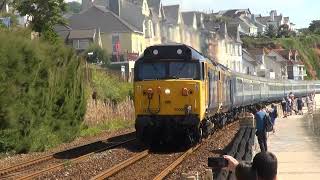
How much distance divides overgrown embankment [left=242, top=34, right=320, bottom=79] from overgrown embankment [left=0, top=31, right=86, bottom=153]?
4626 inches

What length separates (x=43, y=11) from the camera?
49.8 metres

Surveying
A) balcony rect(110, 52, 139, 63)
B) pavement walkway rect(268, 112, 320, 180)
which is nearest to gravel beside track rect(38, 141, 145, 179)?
pavement walkway rect(268, 112, 320, 180)

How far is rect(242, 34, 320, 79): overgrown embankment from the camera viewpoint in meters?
147

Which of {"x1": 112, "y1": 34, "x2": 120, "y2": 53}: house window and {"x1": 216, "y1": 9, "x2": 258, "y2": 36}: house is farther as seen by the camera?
{"x1": 216, "y1": 9, "x2": 258, "y2": 36}: house

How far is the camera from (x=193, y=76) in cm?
1961

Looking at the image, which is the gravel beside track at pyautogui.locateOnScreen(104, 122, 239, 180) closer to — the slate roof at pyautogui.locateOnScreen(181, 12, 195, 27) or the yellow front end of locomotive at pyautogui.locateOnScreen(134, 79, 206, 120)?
the yellow front end of locomotive at pyautogui.locateOnScreen(134, 79, 206, 120)

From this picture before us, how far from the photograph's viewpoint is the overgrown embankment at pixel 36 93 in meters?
19.9

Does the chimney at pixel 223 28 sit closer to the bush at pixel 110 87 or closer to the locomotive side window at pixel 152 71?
the bush at pixel 110 87

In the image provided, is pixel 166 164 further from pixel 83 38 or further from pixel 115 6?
pixel 115 6

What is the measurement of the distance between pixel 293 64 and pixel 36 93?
12023 cm

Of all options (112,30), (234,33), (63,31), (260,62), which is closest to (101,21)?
(112,30)

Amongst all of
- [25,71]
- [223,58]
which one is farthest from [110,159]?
[223,58]

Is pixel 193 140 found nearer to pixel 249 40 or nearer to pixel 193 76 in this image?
pixel 193 76

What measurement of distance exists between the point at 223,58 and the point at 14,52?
69815 mm
